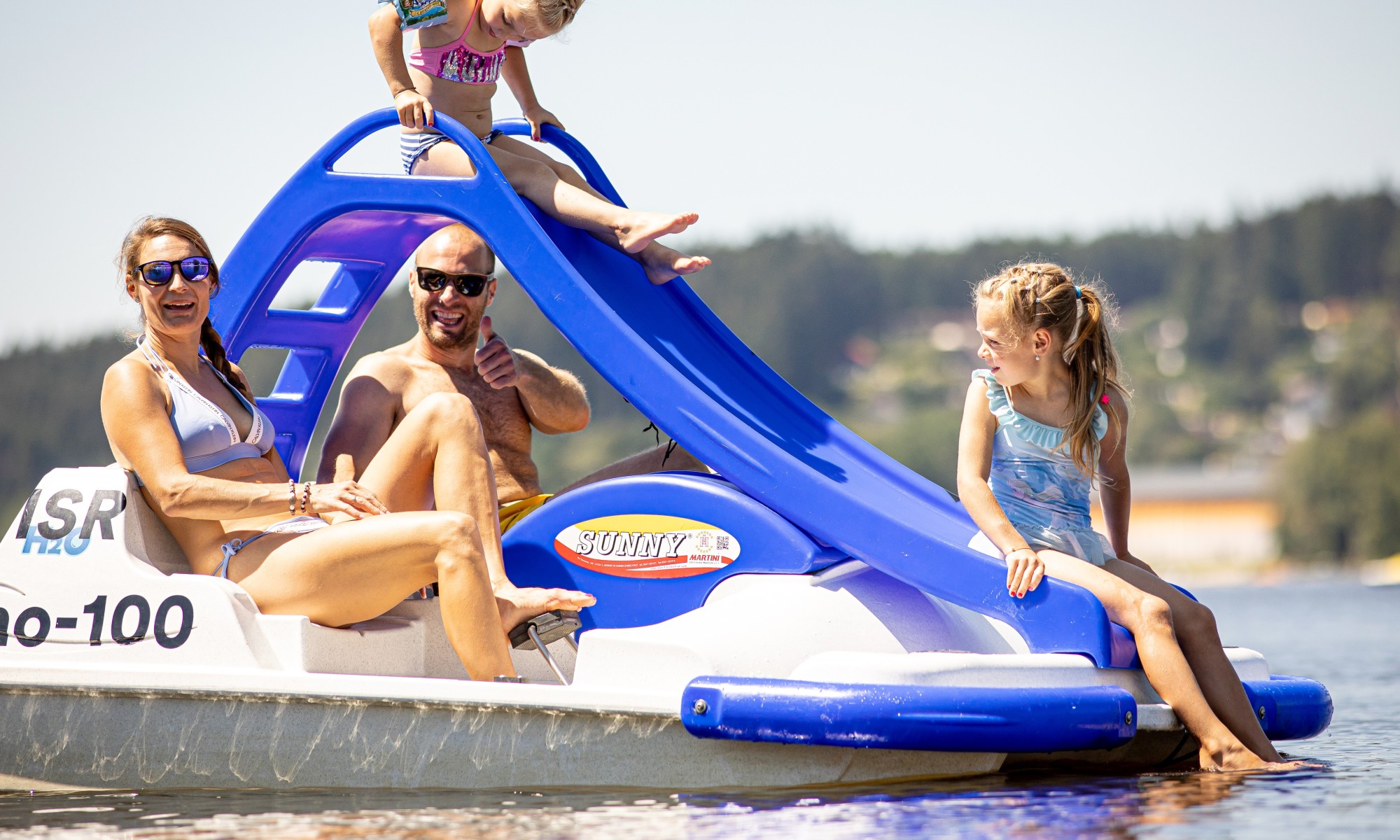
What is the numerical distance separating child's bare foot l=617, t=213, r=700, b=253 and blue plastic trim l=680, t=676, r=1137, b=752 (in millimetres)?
1661

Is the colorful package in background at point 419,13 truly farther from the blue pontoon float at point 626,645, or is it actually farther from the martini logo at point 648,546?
the martini logo at point 648,546

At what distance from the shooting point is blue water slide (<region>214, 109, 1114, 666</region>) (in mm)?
5121

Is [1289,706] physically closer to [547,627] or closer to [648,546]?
[648,546]

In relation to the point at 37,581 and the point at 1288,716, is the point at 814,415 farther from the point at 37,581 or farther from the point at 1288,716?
the point at 37,581

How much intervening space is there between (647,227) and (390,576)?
1488 mm

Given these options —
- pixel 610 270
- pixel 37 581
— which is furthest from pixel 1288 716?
pixel 37 581

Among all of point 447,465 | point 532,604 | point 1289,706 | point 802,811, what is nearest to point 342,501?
point 447,465

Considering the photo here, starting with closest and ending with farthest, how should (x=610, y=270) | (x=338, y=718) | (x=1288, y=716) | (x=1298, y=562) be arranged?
(x=338, y=718)
(x=1288, y=716)
(x=610, y=270)
(x=1298, y=562)

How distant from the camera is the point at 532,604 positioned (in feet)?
16.8

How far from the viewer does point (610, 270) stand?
5.96 metres

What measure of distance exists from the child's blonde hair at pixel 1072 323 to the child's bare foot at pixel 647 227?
1012mm

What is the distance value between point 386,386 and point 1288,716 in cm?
330

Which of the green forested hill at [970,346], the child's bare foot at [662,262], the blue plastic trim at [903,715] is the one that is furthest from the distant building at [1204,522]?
the blue plastic trim at [903,715]

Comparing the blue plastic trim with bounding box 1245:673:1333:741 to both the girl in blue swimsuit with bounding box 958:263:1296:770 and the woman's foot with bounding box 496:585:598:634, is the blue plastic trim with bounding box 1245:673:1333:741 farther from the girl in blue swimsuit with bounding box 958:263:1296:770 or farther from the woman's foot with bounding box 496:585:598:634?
the woman's foot with bounding box 496:585:598:634
